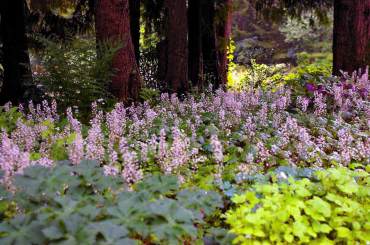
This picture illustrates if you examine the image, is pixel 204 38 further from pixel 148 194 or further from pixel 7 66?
pixel 148 194

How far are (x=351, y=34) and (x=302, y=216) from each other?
7.22 metres

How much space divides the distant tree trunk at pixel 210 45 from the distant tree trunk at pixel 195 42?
63 cm

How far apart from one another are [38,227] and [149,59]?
1084cm

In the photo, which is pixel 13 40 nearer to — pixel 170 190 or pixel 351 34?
pixel 351 34

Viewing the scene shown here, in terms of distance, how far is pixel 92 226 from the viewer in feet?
7.87

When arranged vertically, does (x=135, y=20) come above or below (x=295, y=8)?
below

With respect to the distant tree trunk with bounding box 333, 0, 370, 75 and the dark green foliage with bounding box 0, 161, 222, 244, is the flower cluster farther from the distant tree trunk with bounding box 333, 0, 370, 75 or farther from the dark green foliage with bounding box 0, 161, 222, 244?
the distant tree trunk with bounding box 333, 0, 370, 75

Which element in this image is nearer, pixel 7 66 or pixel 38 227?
pixel 38 227

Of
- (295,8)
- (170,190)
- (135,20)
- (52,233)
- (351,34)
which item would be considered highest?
Result: (295,8)

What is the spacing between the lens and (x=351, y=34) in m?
9.34

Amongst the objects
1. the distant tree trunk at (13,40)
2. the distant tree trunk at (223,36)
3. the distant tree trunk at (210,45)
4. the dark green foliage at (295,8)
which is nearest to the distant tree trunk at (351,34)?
the dark green foliage at (295,8)

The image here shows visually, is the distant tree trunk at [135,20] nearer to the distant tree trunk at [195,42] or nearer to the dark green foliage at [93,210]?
the distant tree trunk at [195,42]

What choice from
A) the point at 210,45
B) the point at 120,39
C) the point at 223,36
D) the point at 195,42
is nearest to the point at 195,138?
the point at 120,39

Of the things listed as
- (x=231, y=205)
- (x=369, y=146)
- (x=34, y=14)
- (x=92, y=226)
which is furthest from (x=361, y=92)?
(x=34, y=14)
